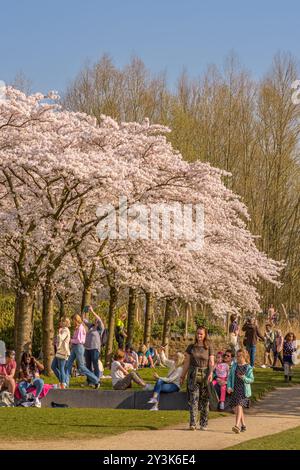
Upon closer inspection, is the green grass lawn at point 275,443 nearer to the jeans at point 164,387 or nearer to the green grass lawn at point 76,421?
the green grass lawn at point 76,421

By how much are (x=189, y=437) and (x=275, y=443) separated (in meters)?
1.33

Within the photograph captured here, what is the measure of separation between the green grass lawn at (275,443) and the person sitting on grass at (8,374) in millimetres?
6258

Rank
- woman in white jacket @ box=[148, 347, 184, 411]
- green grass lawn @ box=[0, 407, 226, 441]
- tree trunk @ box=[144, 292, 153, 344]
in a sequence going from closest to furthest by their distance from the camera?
green grass lawn @ box=[0, 407, 226, 441], woman in white jacket @ box=[148, 347, 184, 411], tree trunk @ box=[144, 292, 153, 344]

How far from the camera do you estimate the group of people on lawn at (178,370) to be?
15.7 m

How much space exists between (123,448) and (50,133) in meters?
14.1

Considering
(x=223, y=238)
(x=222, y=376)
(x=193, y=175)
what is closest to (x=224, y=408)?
(x=222, y=376)

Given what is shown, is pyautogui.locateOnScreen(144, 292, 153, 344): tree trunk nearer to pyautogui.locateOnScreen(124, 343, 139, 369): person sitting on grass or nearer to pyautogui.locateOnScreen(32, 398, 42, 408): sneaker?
pyautogui.locateOnScreen(124, 343, 139, 369): person sitting on grass

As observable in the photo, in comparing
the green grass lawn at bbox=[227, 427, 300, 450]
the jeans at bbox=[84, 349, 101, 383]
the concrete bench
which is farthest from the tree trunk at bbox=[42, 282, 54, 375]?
the green grass lawn at bbox=[227, 427, 300, 450]

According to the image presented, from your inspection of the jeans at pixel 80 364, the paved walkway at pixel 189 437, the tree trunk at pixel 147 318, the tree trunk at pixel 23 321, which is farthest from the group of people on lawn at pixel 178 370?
the tree trunk at pixel 147 318

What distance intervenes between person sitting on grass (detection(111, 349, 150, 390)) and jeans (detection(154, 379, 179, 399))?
1.67m

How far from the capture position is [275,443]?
46.3 ft

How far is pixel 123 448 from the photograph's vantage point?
13273 mm

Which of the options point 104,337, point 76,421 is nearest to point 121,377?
point 76,421

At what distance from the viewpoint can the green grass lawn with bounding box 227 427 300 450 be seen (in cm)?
1357
